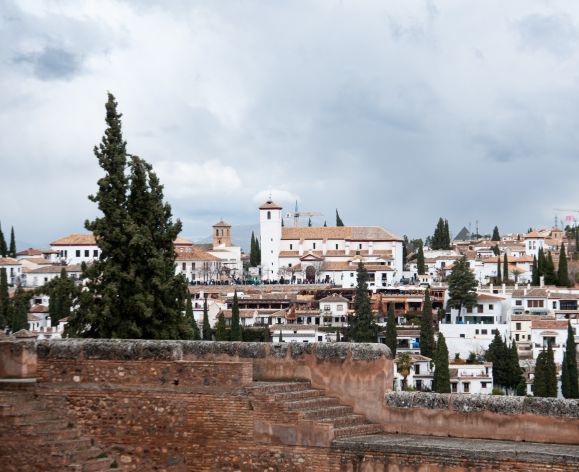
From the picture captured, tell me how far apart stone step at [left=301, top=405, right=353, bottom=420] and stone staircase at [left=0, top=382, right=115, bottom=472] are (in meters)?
1.92

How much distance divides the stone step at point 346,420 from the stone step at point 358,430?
57 millimetres

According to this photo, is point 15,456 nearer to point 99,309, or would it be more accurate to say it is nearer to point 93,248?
point 99,309

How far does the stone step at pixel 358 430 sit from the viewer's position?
905 centimetres

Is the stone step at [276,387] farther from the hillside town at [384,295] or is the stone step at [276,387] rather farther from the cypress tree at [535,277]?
the cypress tree at [535,277]

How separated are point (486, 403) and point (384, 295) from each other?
8704cm

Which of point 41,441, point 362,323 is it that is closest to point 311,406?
point 41,441

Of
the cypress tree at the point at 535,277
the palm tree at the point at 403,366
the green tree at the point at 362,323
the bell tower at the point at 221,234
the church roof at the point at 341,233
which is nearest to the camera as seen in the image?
the palm tree at the point at 403,366

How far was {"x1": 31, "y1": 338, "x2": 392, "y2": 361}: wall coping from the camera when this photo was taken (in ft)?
31.8

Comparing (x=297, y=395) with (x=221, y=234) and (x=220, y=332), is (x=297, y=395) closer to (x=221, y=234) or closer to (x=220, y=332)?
(x=220, y=332)

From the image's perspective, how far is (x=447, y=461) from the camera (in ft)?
27.3

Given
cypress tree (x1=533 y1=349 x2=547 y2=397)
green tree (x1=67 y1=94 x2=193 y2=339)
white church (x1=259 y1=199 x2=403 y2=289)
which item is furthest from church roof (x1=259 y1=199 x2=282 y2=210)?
green tree (x1=67 y1=94 x2=193 y2=339)

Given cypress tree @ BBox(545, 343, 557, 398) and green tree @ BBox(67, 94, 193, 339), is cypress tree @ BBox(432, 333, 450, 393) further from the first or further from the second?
green tree @ BBox(67, 94, 193, 339)

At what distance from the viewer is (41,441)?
9148mm

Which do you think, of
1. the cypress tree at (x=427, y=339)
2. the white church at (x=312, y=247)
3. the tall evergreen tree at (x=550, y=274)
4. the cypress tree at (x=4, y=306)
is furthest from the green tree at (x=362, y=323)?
the white church at (x=312, y=247)
